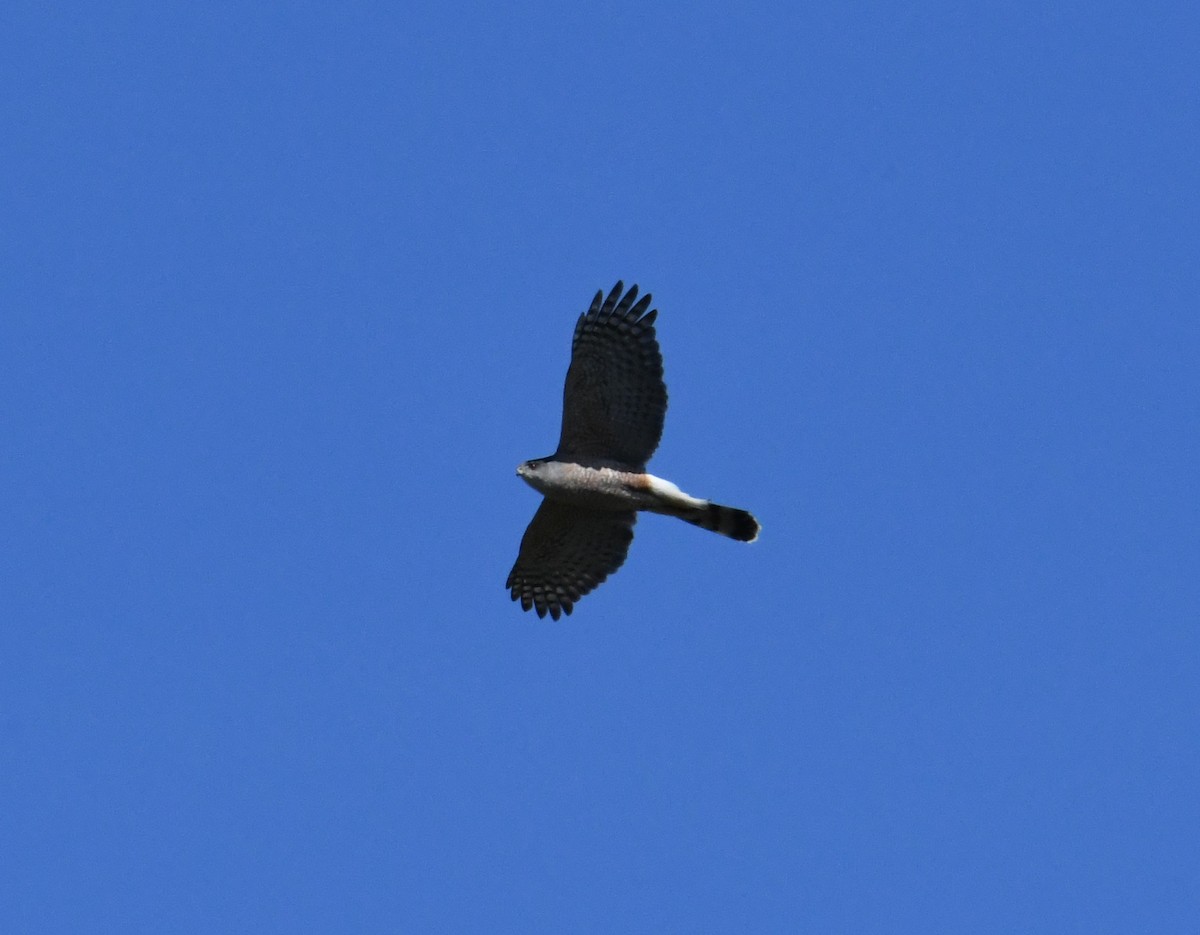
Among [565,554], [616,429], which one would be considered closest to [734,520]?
[616,429]

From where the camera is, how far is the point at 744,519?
19.4 m

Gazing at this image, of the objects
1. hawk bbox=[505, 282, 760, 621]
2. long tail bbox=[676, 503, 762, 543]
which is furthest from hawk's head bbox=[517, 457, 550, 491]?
long tail bbox=[676, 503, 762, 543]

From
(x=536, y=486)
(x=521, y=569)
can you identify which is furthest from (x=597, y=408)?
(x=521, y=569)

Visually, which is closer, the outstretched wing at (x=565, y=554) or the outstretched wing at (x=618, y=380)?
the outstretched wing at (x=618, y=380)

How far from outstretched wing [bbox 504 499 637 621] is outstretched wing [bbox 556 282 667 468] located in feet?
3.06

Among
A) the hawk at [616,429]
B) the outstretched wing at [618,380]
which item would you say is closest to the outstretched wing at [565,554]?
the hawk at [616,429]

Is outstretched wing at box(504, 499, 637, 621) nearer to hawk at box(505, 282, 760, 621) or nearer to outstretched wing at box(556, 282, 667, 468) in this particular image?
hawk at box(505, 282, 760, 621)

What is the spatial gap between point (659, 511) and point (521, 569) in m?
1.98

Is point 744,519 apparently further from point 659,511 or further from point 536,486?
point 536,486

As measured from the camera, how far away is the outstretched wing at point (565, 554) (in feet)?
65.9

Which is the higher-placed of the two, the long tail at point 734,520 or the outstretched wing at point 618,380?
the outstretched wing at point 618,380

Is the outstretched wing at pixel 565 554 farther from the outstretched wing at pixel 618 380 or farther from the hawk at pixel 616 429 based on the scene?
the outstretched wing at pixel 618 380

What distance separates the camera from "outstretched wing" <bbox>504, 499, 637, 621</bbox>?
20078 millimetres

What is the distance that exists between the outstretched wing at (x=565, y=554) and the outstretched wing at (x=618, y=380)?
3.06 ft
